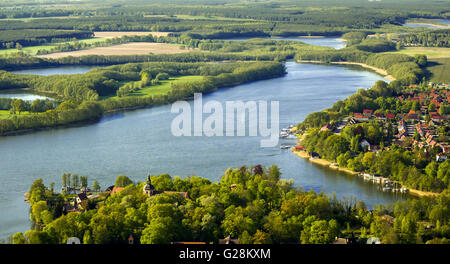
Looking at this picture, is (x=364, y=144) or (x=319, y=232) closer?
(x=319, y=232)

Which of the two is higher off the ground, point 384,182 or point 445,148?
point 445,148

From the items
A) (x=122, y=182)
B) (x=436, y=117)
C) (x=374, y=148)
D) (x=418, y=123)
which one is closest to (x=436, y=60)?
(x=436, y=117)

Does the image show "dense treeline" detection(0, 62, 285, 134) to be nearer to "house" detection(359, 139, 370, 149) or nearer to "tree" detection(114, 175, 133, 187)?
"tree" detection(114, 175, 133, 187)

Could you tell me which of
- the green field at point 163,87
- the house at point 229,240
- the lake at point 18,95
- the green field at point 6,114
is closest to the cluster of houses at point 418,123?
the house at point 229,240

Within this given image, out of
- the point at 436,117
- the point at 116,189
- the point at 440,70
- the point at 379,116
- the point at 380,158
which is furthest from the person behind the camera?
the point at 440,70

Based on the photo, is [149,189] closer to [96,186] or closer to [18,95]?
[96,186]

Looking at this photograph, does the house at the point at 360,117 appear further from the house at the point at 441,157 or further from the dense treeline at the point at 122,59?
the dense treeline at the point at 122,59

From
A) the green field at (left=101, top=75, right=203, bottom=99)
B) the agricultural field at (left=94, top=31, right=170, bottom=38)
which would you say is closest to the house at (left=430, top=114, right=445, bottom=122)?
the green field at (left=101, top=75, right=203, bottom=99)
